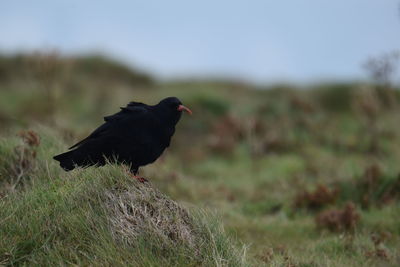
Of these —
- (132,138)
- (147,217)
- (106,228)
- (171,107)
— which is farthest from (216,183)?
(106,228)

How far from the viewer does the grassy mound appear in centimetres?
451

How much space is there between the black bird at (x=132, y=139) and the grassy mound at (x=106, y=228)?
0.40 m

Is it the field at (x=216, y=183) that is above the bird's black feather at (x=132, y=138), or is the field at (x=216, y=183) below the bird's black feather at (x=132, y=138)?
below

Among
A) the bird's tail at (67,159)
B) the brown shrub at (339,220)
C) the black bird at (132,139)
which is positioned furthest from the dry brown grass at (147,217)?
the brown shrub at (339,220)

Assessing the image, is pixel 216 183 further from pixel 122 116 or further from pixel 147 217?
pixel 147 217

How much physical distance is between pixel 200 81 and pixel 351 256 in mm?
17502

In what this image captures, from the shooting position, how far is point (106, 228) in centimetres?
462

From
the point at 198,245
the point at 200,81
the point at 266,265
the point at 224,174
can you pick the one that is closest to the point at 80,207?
the point at 198,245

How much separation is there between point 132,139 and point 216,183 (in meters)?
6.03

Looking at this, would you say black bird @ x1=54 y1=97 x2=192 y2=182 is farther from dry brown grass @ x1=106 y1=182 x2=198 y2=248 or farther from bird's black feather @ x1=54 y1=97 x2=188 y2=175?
dry brown grass @ x1=106 y1=182 x2=198 y2=248

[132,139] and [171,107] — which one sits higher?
[171,107]

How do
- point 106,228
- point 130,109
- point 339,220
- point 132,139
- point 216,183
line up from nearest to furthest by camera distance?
point 106,228, point 132,139, point 130,109, point 339,220, point 216,183

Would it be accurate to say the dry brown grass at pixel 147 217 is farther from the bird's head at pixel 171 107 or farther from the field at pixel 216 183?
the bird's head at pixel 171 107

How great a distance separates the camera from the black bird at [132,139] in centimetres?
551
